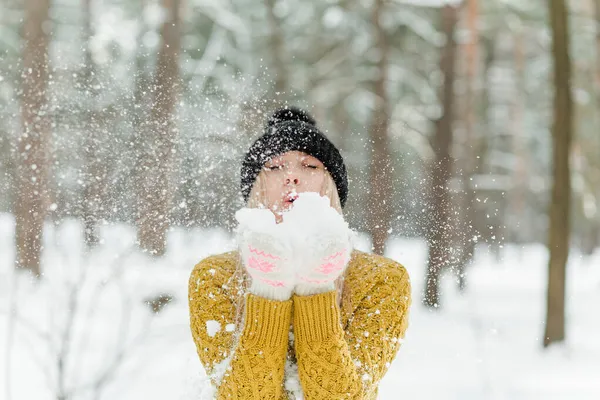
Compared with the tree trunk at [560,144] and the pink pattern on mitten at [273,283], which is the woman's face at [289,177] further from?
the tree trunk at [560,144]

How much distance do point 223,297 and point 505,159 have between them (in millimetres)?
19475

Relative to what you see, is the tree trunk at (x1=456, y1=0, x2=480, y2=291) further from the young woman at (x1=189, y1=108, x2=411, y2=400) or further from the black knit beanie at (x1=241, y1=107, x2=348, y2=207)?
the young woman at (x1=189, y1=108, x2=411, y2=400)

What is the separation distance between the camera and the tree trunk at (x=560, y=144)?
6.68 metres

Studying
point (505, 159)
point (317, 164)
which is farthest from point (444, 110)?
point (505, 159)

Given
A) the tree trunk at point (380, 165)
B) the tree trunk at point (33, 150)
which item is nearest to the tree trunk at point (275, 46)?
the tree trunk at point (380, 165)

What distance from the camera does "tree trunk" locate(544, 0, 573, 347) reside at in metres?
6.68

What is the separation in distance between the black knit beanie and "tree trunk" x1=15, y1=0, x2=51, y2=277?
4.81 metres

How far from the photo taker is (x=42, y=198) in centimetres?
626

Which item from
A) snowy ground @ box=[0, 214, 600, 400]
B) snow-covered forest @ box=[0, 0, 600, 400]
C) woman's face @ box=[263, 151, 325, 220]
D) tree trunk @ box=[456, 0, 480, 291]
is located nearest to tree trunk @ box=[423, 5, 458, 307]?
snow-covered forest @ box=[0, 0, 600, 400]

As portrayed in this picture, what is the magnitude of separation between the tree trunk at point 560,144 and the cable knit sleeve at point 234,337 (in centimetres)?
600

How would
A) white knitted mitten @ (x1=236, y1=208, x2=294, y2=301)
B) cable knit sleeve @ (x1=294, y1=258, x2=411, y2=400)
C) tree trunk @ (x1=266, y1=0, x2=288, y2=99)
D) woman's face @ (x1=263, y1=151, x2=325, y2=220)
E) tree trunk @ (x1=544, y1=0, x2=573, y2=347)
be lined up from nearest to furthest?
white knitted mitten @ (x1=236, y1=208, x2=294, y2=301)
cable knit sleeve @ (x1=294, y1=258, x2=411, y2=400)
woman's face @ (x1=263, y1=151, x2=325, y2=220)
tree trunk @ (x1=544, y1=0, x2=573, y2=347)
tree trunk @ (x1=266, y1=0, x2=288, y2=99)

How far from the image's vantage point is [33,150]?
698cm

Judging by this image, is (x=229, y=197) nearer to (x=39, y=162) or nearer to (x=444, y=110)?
(x=39, y=162)

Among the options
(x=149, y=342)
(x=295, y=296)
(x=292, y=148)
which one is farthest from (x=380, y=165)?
(x=295, y=296)
